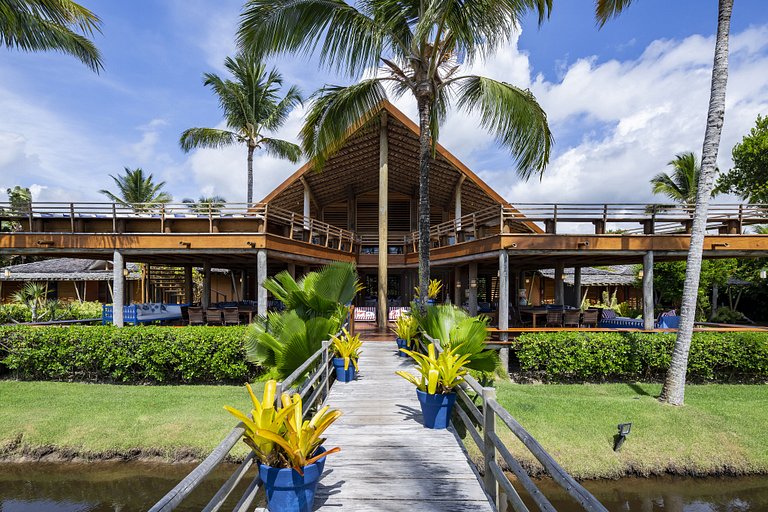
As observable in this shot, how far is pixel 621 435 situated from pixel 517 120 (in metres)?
6.35

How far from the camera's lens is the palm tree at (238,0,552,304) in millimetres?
7734

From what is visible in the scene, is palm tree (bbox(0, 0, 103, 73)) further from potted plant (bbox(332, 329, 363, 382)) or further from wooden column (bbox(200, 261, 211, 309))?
potted plant (bbox(332, 329, 363, 382))

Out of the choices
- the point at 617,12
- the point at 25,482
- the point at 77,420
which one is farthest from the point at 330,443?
the point at 617,12

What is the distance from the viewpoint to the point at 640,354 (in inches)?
432

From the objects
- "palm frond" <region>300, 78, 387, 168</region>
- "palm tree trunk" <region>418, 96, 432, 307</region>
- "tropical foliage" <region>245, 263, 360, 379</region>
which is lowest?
"tropical foliage" <region>245, 263, 360, 379</region>

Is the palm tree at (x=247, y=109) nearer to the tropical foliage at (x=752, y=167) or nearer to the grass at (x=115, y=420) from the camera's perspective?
the grass at (x=115, y=420)

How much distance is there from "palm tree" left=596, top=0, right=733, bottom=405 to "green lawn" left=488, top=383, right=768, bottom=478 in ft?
2.54

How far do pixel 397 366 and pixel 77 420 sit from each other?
6.58 m

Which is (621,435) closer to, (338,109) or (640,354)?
(640,354)

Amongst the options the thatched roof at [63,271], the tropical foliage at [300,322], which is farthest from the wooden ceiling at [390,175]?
the thatched roof at [63,271]

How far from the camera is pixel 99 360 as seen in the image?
10.8 metres

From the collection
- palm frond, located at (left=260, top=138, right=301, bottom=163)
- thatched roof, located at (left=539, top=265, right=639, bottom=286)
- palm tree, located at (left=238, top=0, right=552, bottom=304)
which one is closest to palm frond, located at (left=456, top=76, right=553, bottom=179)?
palm tree, located at (left=238, top=0, right=552, bottom=304)

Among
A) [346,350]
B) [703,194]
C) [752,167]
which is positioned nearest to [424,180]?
[346,350]

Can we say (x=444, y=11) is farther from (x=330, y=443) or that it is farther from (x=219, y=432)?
(x=219, y=432)
